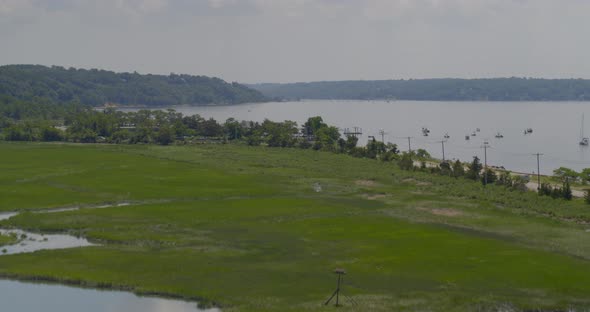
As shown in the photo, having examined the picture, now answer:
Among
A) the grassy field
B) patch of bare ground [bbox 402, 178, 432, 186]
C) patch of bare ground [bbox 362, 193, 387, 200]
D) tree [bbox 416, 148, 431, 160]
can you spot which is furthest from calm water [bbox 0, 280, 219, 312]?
tree [bbox 416, 148, 431, 160]

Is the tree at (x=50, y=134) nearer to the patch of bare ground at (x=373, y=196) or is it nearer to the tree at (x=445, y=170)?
the tree at (x=445, y=170)

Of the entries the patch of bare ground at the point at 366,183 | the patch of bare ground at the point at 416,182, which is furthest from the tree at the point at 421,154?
the patch of bare ground at the point at 366,183

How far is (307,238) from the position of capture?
136 feet

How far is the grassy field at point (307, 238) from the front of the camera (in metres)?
31.0

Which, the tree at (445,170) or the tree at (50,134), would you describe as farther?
the tree at (50,134)

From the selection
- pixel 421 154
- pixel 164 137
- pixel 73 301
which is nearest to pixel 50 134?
pixel 164 137

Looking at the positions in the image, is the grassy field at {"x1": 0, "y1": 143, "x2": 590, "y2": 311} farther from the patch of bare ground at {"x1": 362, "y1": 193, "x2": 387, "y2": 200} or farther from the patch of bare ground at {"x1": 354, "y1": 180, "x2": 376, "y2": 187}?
the patch of bare ground at {"x1": 354, "y1": 180, "x2": 376, "y2": 187}

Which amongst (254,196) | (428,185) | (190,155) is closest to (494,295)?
(254,196)

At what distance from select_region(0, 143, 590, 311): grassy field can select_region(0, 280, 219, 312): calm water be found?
2.74 feet

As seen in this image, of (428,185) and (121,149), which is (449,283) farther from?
(121,149)

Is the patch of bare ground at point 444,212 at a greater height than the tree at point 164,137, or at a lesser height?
Result: lesser

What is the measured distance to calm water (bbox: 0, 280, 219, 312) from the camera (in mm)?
29859

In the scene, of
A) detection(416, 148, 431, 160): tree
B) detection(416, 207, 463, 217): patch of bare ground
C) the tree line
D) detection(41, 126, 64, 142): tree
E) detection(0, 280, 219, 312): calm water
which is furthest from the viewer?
detection(41, 126, 64, 142): tree

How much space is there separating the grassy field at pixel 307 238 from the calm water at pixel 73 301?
84cm
